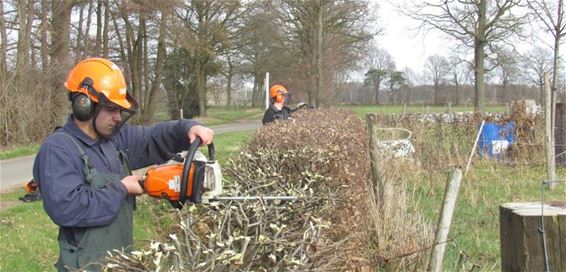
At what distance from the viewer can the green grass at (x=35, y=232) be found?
231 inches

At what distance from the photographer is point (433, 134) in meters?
12.9

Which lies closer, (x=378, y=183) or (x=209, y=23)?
(x=378, y=183)

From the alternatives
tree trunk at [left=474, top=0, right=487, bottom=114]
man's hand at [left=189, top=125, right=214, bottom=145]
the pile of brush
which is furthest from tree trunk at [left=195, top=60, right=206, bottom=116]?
man's hand at [left=189, top=125, right=214, bottom=145]

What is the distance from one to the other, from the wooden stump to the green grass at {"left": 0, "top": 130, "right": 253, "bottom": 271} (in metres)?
3.54

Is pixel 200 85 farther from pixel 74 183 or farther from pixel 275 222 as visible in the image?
pixel 275 222

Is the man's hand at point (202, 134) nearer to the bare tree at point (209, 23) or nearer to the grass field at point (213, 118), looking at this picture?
the grass field at point (213, 118)

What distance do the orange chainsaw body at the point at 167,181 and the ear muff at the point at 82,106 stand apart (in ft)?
1.51

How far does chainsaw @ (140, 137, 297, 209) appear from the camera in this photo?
249 cm

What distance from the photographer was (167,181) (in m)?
2.55

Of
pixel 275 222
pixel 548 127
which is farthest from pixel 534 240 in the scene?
pixel 548 127

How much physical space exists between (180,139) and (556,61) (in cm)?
1181

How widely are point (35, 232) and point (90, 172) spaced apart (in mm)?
4982

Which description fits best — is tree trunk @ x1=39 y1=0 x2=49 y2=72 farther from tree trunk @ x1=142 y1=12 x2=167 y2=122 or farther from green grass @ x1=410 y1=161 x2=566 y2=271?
green grass @ x1=410 y1=161 x2=566 y2=271

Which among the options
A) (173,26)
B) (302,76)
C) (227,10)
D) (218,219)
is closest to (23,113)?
(173,26)
